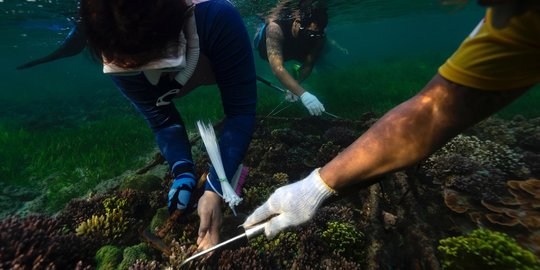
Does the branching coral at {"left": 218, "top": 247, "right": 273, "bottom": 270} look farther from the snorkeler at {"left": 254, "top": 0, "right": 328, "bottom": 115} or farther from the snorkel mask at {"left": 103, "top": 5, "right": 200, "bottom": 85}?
the snorkeler at {"left": 254, "top": 0, "right": 328, "bottom": 115}

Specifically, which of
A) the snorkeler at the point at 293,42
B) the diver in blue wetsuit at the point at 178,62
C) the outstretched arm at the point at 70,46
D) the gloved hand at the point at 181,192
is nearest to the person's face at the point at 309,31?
the snorkeler at the point at 293,42

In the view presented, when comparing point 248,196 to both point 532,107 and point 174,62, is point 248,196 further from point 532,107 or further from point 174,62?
point 532,107

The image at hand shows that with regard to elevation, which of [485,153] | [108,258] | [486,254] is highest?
[486,254]

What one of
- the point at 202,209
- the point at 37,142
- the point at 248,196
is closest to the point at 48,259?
the point at 202,209

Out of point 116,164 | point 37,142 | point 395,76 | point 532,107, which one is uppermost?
point 116,164

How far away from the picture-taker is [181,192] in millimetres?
3213


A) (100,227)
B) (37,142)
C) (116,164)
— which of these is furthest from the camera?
(37,142)

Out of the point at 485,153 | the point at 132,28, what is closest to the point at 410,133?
the point at 132,28

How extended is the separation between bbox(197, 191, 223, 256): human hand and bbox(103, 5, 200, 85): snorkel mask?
121cm

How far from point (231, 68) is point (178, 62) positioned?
90 cm

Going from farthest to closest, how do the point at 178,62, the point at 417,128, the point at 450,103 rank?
1. the point at 178,62
2. the point at 417,128
3. the point at 450,103

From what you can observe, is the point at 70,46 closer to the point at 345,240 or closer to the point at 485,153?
the point at 345,240

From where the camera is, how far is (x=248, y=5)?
18281 mm

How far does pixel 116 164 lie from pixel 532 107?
Answer: 1618cm
